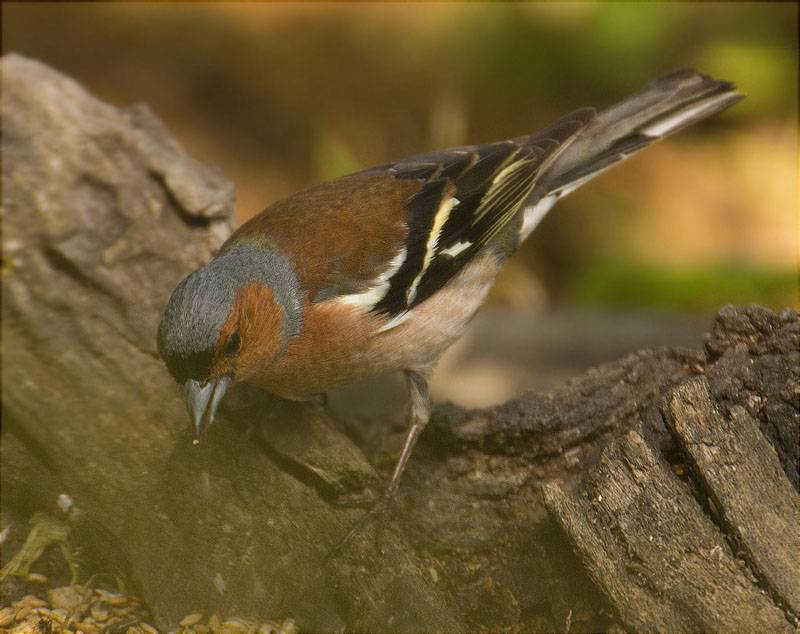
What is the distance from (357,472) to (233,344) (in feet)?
1.95

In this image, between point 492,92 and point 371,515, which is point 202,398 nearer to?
point 371,515

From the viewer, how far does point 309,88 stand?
23.1 feet

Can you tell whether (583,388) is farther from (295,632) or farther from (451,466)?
(295,632)

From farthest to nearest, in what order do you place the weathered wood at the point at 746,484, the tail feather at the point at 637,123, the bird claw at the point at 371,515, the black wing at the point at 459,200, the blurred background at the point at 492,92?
1. the blurred background at the point at 492,92
2. the tail feather at the point at 637,123
3. the black wing at the point at 459,200
4. the bird claw at the point at 371,515
5. the weathered wood at the point at 746,484

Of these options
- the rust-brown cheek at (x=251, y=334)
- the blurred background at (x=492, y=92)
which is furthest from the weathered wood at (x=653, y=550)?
the blurred background at (x=492, y=92)

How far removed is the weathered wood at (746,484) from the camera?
2.09 m

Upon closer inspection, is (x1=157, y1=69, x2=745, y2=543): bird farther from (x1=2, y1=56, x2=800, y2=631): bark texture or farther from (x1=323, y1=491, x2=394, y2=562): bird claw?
(x1=2, y1=56, x2=800, y2=631): bark texture

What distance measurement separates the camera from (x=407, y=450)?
2.84 m

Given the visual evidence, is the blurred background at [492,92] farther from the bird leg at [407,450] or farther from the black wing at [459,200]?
the bird leg at [407,450]

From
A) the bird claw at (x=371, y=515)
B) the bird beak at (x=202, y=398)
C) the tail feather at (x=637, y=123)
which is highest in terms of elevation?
the bird beak at (x=202, y=398)

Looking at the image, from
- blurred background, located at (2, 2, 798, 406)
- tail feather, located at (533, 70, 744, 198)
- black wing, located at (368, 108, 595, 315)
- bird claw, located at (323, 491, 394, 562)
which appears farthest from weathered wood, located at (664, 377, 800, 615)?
blurred background, located at (2, 2, 798, 406)

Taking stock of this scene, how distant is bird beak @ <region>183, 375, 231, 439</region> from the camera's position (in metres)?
2.57

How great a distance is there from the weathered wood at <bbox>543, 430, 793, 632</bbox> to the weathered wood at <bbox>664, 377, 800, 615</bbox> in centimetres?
5

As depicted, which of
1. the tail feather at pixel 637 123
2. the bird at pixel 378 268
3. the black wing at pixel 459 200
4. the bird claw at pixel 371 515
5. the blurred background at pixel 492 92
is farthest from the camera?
Answer: the blurred background at pixel 492 92
